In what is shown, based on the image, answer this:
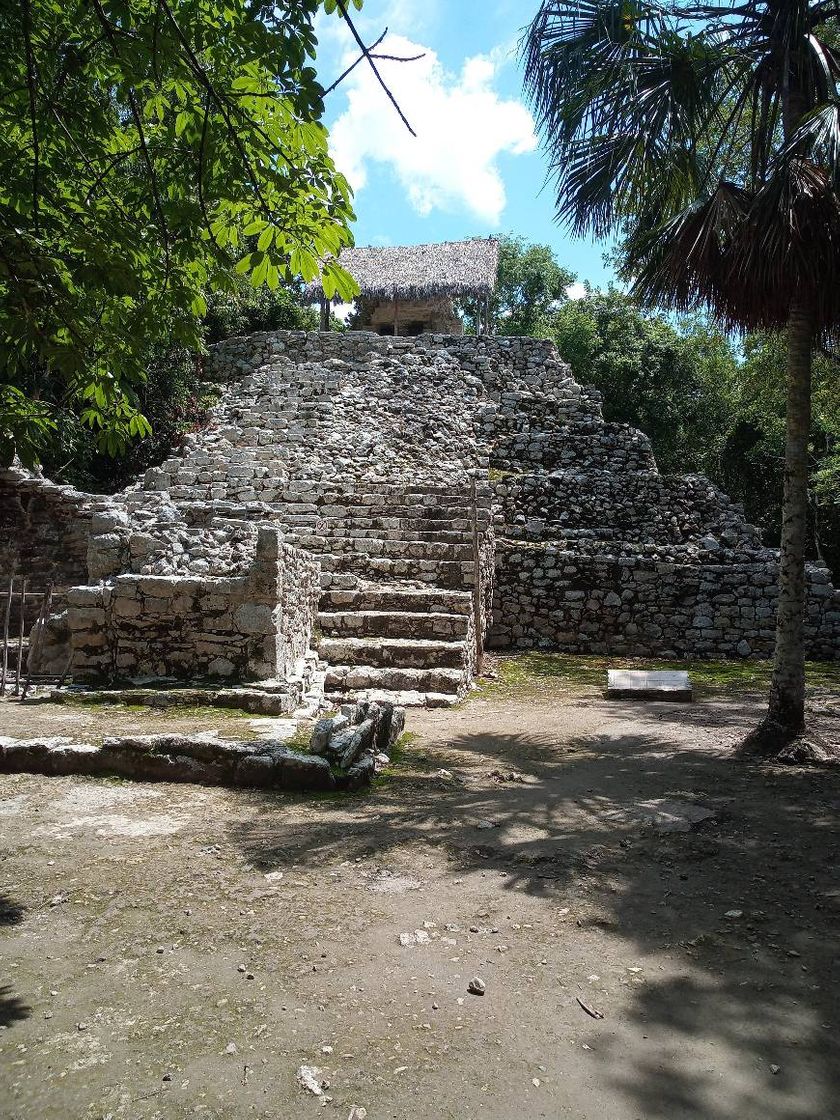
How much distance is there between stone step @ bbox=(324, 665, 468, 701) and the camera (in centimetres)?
909

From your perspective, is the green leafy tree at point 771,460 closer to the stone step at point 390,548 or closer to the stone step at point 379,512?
the stone step at point 379,512

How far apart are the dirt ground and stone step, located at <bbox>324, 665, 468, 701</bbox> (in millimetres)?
3712

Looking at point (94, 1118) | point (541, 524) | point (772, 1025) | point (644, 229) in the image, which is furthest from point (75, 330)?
point (541, 524)

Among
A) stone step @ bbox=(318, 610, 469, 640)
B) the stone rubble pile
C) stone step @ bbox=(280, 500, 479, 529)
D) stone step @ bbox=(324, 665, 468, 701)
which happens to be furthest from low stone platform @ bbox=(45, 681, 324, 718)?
stone step @ bbox=(280, 500, 479, 529)

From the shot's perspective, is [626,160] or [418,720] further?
[418,720]

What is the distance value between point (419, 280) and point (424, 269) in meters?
0.66

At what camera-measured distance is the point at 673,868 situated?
3.91 metres

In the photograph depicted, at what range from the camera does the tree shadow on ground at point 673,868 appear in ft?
7.80

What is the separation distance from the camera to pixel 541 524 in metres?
15.2

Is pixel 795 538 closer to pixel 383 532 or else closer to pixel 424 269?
pixel 383 532

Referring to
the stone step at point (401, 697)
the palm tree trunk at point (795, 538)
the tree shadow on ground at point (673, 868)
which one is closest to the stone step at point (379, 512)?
the stone step at point (401, 697)

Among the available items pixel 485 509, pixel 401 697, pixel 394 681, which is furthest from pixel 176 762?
pixel 485 509

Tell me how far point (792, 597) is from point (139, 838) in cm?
513

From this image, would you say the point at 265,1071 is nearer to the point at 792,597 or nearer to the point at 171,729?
the point at 171,729
